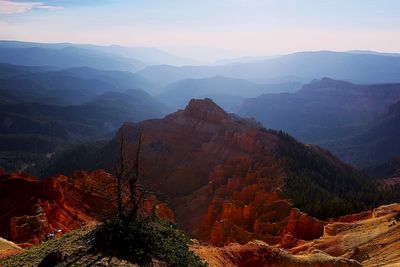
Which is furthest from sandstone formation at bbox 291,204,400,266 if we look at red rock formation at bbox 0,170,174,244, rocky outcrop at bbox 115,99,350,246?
red rock formation at bbox 0,170,174,244

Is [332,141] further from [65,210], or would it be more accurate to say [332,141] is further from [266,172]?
[65,210]

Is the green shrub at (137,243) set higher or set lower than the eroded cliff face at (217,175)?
higher

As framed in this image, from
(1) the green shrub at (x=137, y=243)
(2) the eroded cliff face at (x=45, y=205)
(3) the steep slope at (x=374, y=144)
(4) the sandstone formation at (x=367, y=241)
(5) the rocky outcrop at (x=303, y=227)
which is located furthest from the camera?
(3) the steep slope at (x=374, y=144)

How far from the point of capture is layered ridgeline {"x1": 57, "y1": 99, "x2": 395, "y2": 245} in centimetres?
5128

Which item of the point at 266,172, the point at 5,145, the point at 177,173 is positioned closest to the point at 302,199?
the point at 266,172

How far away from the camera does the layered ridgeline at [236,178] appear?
168 feet

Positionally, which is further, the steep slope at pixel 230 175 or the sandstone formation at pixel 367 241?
the steep slope at pixel 230 175

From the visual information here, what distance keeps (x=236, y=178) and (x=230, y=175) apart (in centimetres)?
492

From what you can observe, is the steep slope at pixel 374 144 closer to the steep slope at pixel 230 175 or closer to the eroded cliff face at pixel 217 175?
the steep slope at pixel 230 175

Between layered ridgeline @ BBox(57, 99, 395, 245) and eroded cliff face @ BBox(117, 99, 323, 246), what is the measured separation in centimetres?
10

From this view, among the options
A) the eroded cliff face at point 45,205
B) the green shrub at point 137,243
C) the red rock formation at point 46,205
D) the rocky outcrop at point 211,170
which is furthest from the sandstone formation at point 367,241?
the eroded cliff face at point 45,205

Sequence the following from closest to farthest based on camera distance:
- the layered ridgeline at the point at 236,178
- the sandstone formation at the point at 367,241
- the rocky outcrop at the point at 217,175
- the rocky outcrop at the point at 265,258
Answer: the rocky outcrop at the point at 265,258
the sandstone formation at the point at 367,241
the rocky outcrop at the point at 217,175
the layered ridgeline at the point at 236,178

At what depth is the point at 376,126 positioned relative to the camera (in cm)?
18688

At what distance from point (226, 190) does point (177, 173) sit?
18492mm
